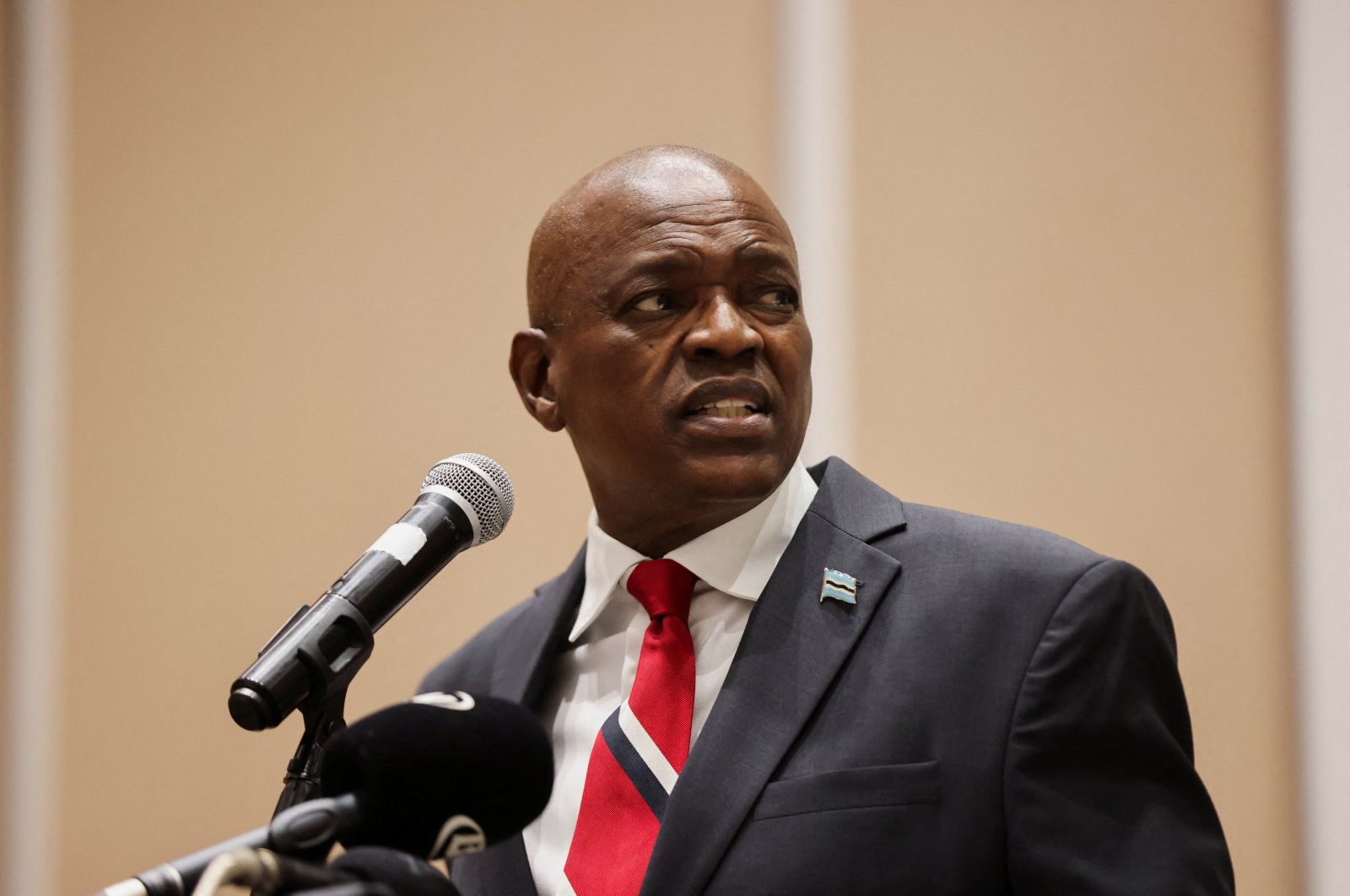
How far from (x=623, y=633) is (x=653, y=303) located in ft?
1.71

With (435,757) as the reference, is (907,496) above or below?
below

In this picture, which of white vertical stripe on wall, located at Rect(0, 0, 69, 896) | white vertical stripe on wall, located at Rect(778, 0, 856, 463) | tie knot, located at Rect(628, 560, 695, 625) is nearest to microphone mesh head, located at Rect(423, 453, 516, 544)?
tie knot, located at Rect(628, 560, 695, 625)

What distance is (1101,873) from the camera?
5.29 ft

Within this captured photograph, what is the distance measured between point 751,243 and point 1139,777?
90cm

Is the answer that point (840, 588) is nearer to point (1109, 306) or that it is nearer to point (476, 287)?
point (1109, 306)

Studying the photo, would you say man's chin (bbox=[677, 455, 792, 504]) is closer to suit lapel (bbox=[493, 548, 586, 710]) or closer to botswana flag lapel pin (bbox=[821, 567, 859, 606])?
botswana flag lapel pin (bbox=[821, 567, 859, 606])

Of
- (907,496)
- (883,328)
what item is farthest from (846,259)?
(907,496)

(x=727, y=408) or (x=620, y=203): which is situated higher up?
(x=620, y=203)

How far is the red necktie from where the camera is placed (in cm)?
182

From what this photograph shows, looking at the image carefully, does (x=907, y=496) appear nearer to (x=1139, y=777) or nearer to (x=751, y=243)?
(x=751, y=243)

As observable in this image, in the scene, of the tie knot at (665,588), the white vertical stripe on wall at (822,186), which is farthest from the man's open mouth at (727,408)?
the white vertical stripe on wall at (822,186)

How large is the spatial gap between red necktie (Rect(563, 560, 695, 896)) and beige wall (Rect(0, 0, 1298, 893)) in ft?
3.49

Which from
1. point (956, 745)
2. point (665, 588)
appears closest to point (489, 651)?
point (665, 588)

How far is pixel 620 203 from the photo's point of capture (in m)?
2.04
